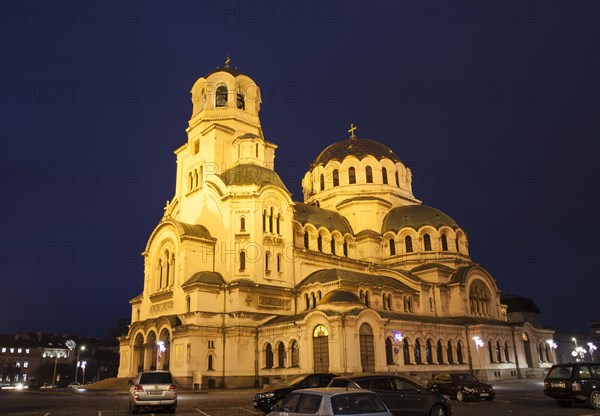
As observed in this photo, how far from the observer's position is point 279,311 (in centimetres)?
4162

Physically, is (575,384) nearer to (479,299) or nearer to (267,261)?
(267,261)

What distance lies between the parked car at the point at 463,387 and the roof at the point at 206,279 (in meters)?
19.9

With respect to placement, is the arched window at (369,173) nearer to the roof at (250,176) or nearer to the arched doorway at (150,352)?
the roof at (250,176)

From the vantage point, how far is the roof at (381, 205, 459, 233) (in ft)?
174

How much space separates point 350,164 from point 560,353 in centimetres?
4071

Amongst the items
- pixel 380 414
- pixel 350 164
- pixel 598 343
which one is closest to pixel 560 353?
pixel 598 343

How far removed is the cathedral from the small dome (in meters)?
0.10

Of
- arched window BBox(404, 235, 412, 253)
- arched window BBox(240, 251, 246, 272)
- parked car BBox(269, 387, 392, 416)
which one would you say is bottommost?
parked car BBox(269, 387, 392, 416)

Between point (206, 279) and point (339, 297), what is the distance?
34.7ft

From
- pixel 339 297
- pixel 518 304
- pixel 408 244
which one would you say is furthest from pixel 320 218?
pixel 518 304

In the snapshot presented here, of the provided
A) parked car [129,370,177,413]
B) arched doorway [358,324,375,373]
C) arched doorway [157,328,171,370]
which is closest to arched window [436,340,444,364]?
arched doorway [358,324,375,373]

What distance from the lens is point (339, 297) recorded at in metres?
36.7

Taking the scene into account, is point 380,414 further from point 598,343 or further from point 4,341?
point 4,341

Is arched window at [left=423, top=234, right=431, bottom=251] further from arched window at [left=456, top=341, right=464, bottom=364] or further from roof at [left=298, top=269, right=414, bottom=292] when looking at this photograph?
arched window at [left=456, top=341, right=464, bottom=364]
